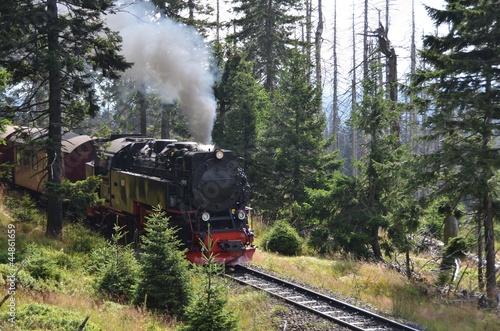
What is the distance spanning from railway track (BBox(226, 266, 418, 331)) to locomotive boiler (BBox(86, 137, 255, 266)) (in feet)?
3.04

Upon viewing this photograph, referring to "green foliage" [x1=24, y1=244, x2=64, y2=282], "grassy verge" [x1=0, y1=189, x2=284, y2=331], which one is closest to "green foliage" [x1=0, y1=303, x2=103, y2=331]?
"grassy verge" [x1=0, y1=189, x2=284, y2=331]

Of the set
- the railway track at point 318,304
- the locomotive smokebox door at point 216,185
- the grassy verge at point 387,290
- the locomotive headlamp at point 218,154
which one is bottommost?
the grassy verge at point 387,290

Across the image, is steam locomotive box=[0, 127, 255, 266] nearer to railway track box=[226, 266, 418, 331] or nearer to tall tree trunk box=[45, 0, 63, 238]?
tall tree trunk box=[45, 0, 63, 238]

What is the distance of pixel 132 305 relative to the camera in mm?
9664

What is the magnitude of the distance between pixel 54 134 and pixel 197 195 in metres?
4.51

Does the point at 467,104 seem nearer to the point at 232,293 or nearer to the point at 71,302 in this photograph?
the point at 232,293

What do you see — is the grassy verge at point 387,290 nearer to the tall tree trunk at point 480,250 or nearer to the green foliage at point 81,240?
the tall tree trunk at point 480,250

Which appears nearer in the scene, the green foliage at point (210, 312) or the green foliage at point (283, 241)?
the green foliage at point (210, 312)

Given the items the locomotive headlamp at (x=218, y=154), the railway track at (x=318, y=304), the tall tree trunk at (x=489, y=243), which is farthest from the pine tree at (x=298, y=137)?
the railway track at (x=318, y=304)

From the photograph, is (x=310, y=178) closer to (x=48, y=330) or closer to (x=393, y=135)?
(x=393, y=135)

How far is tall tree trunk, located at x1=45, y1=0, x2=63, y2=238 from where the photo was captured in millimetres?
14070

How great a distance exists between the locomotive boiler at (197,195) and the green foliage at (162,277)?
327 cm

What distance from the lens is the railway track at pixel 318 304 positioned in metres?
9.88

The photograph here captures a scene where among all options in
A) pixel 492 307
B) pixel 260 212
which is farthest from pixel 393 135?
pixel 260 212
